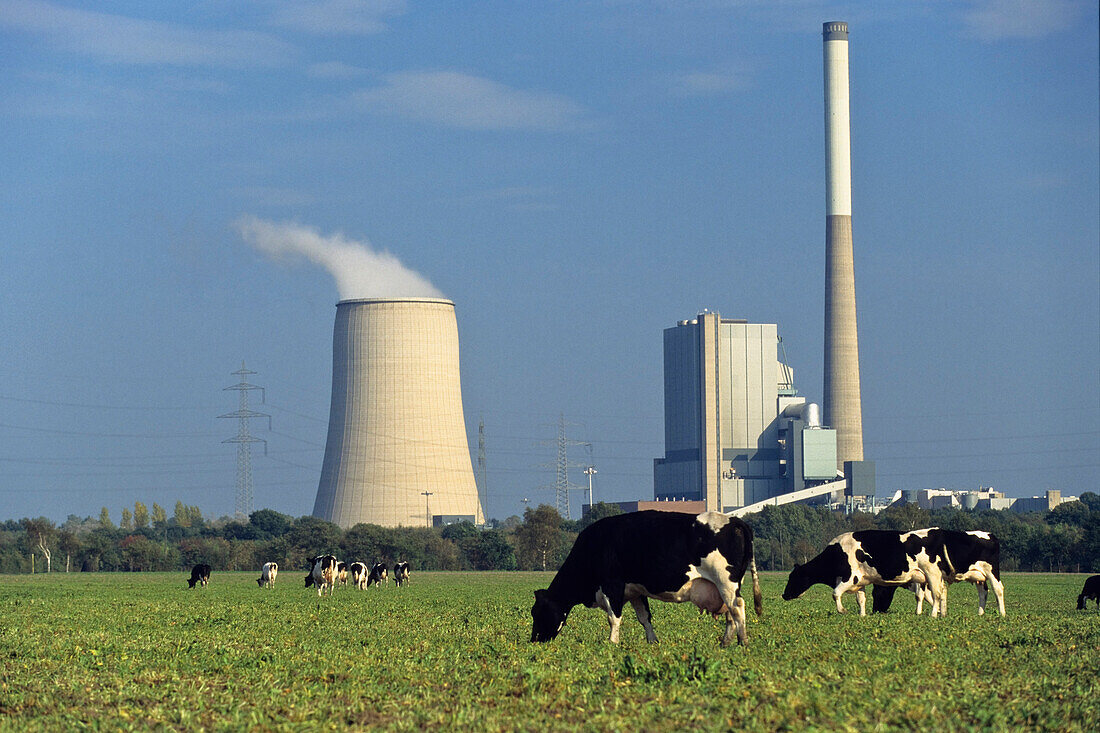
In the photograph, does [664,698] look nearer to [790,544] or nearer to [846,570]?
[846,570]

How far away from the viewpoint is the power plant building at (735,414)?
125438mm

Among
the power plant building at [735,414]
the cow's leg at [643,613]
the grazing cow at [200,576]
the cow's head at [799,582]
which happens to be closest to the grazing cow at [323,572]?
the grazing cow at [200,576]

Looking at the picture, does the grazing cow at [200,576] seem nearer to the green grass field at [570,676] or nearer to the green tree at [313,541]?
the green grass field at [570,676]

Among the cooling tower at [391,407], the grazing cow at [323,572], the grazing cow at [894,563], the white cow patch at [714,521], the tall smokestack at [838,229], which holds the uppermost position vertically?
the tall smokestack at [838,229]

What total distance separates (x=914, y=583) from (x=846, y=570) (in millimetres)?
1060

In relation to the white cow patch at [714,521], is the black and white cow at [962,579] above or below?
below

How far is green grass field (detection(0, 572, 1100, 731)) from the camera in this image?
9922 millimetres

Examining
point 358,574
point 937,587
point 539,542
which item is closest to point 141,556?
point 539,542

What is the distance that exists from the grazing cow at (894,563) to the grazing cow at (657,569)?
17.6 feet

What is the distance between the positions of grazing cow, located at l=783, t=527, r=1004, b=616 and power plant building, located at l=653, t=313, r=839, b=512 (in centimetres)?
10262

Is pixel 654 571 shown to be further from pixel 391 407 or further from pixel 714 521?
pixel 391 407

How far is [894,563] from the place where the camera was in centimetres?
2030

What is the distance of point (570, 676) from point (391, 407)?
64.8 metres

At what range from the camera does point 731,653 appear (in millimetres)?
13328
